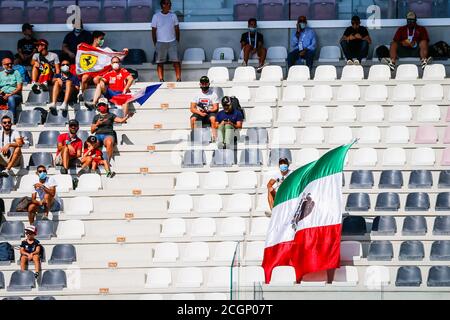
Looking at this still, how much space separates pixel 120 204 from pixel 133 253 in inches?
45.1

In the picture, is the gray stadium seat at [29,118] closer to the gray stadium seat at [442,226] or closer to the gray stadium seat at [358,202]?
the gray stadium seat at [358,202]

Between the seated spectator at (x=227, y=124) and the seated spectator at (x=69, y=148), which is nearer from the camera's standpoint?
the seated spectator at (x=69, y=148)

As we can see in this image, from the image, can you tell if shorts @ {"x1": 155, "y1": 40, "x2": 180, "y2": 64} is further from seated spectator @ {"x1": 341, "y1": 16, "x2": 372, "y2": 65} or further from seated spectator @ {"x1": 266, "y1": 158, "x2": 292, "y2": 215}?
seated spectator @ {"x1": 266, "y1": 158, "x2": 292, "y2": 215}

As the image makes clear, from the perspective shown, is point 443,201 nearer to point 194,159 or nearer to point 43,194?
point 194,159

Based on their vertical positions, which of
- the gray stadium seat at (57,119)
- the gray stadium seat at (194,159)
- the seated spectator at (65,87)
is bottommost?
the gray stadium seat at (194,159)

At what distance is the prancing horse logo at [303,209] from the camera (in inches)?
916

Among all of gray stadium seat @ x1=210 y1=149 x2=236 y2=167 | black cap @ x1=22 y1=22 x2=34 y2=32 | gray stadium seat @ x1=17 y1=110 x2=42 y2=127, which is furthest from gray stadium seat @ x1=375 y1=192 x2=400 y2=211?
black cap @ x1=22 y1=22 x2=34 y2=32

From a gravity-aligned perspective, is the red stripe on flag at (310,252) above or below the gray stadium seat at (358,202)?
below

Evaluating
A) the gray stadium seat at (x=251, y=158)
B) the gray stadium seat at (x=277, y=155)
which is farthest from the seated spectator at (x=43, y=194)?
the gray stadium seat at (x=277, y=155)

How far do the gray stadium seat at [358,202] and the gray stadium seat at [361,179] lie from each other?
11.3 inches

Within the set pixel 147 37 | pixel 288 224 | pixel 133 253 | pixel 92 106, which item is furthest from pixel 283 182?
pixel 147 37

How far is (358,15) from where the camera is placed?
29047 mm

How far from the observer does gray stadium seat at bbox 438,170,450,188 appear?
25348 millimetres

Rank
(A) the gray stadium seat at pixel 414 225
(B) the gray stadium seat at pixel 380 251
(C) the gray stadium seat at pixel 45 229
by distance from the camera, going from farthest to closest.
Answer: (C) the gray stadium seat at pixel 45 229
(A) the gray stadium seat at pixel 414 225
(B) the gray stadium seat at pixel 380 251
